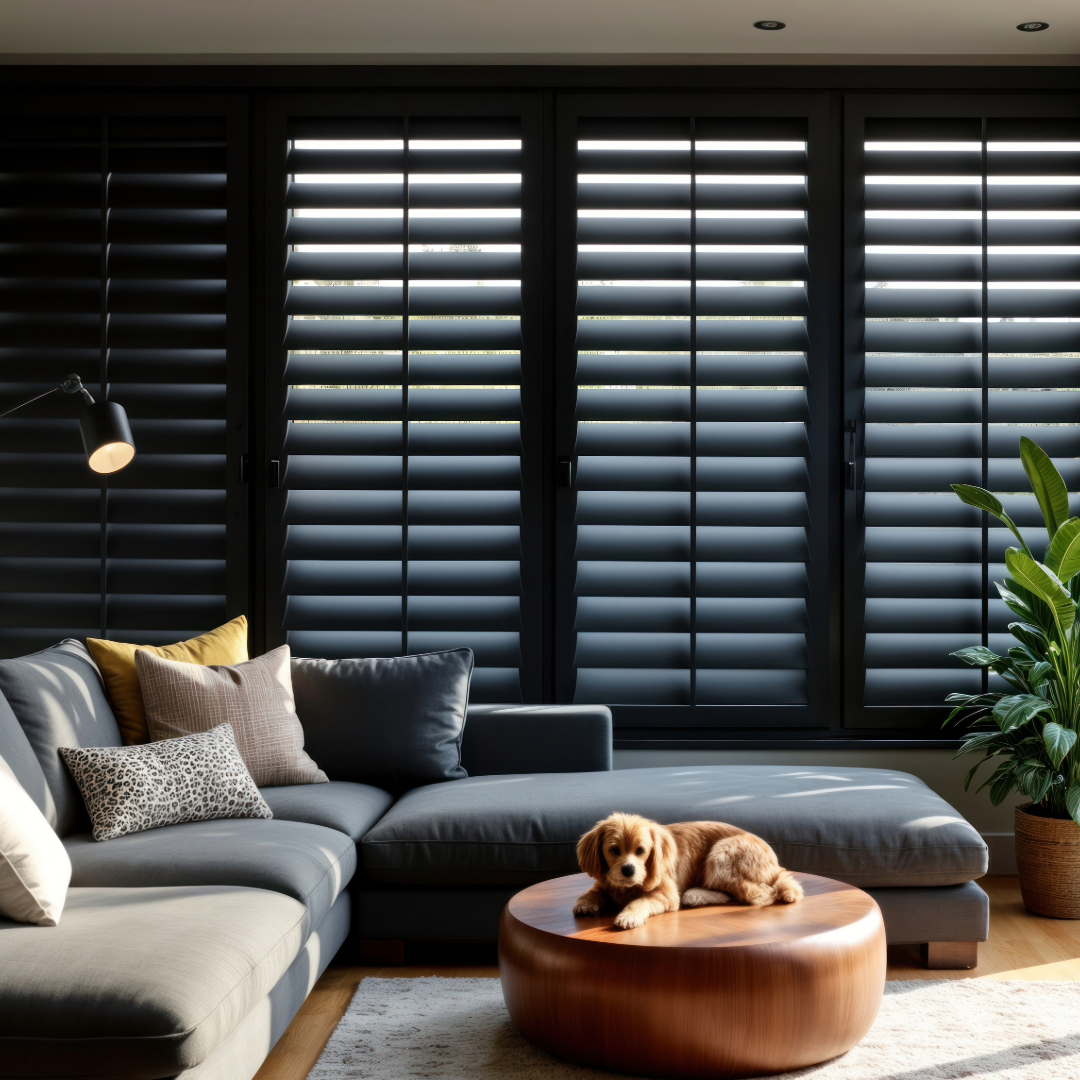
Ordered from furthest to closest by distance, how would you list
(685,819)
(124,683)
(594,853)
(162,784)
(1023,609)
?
1. (1023,609)
2. (124,683)
3. (685,819)
4. (162,784)
5. (594,853)

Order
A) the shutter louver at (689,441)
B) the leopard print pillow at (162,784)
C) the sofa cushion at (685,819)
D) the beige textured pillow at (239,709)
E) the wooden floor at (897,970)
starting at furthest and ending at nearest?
1. the shutter louver at (689,441)
2. the beige textured pillow at (239,709)
3. the sofa cushion at (685,819)
4. the leopard print pillow at (162,784)
5. the wooden floor at (897,970)

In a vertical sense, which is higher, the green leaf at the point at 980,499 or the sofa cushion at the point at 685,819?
the green leaf at the point at 980,499

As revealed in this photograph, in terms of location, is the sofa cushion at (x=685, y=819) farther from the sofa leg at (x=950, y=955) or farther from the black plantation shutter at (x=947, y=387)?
the black plantation shutter at (x=947, y=387)

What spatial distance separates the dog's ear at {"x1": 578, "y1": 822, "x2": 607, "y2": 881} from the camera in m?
2.03

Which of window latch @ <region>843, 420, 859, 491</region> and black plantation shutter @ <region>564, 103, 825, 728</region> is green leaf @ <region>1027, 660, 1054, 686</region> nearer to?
black plantation shutter @ <region>564, 103, 825, 728</region>

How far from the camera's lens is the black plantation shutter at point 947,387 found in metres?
3.53

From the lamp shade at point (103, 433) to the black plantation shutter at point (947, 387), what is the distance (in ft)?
7.78

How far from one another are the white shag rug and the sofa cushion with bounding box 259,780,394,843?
39 cm

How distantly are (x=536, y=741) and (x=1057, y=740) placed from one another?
153 centimetres

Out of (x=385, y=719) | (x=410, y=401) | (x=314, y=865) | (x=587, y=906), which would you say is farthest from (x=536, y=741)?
(x=410, y=401)

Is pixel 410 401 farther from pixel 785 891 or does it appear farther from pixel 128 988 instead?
pixel 128 988

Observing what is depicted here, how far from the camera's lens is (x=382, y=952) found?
2701 millimetres

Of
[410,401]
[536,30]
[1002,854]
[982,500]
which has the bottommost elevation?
[1002,854]

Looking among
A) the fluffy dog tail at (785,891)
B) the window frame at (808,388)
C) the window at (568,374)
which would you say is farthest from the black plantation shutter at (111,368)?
the fluffy dog tail at (785,891)
